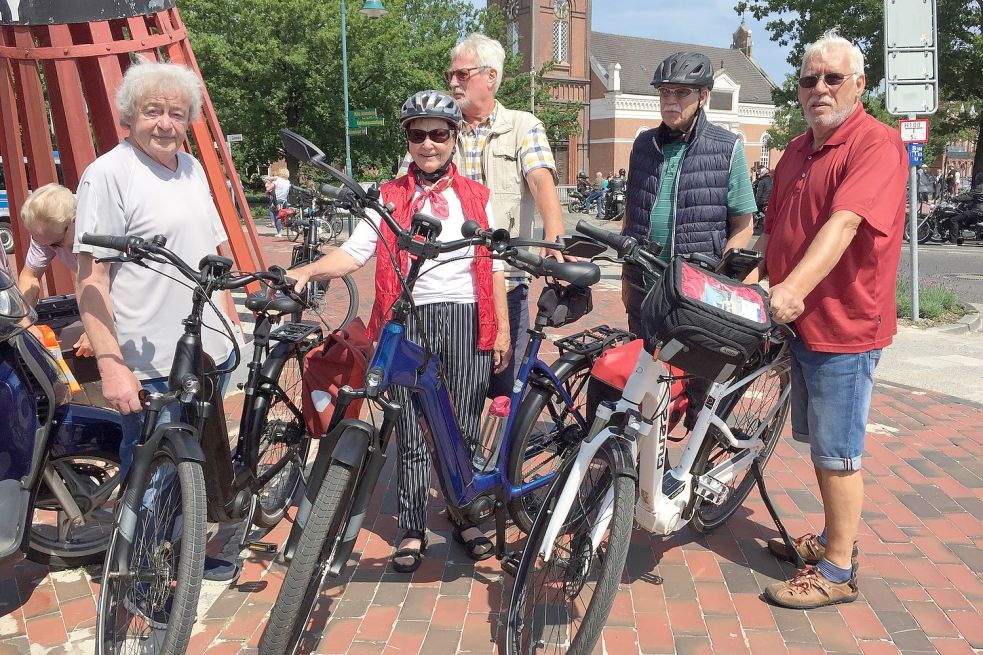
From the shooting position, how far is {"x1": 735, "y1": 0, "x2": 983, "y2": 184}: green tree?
86.1 ft

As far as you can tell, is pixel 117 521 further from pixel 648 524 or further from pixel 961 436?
pixel 961 436

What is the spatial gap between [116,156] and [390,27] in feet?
99.5

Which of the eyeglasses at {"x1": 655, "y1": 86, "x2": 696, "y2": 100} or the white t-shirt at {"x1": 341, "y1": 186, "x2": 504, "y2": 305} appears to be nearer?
the white t-shirt at {"x1": 341, "y1": 186, "x2": 504, "y2": 305}

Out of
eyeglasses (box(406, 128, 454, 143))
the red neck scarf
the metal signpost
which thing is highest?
the metal signpost

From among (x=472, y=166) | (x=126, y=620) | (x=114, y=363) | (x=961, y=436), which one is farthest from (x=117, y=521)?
(x=961, y=436)

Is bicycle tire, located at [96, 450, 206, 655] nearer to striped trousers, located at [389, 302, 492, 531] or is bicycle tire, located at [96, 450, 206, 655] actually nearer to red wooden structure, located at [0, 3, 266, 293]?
striped trousers, located at [389, 302, 492, 531]

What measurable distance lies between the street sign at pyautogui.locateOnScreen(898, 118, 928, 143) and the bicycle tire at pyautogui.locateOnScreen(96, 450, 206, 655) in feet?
27.4

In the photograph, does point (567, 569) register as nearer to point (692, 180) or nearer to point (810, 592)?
point (810, 592)

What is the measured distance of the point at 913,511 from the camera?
400 centimetres

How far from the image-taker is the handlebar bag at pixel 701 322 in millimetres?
2518

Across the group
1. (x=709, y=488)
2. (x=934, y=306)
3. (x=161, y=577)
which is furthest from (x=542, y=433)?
(x=934, y=306)

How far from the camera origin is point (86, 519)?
331cm

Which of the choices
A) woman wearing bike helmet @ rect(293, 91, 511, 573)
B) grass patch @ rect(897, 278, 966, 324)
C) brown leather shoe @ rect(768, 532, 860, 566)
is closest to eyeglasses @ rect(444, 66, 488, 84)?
woman wearing bike helmet @ rect(293, 91, 511, 573)

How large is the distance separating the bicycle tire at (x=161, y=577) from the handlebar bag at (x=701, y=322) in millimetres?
1515
